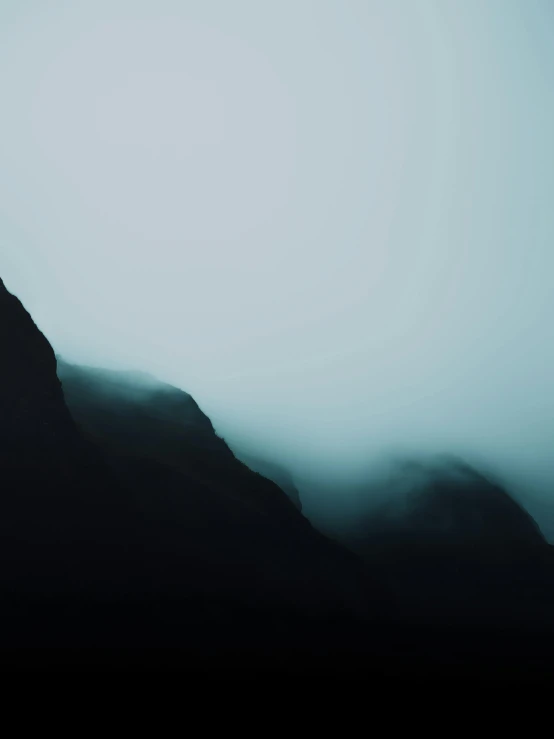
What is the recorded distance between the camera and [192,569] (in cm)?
2839

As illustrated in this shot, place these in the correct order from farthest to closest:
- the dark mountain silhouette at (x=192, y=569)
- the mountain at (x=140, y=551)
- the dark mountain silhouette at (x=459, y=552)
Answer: the dark mountain silhouette at (x=459, y=552) → the dark mountain silhouette at (x=192, y=569) → the mountain at (x=140, y=551)

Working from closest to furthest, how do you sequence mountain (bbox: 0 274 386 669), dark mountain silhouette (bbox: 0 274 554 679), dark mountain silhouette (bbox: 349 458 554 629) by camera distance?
mountain (bbox: 0 274 386 669) < dark mountain silhouette (bbox: 0 274 554 679) < dark mountain silhouette (bbox: 349 458 554 629)

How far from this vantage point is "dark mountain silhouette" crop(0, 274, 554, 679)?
23.3 m

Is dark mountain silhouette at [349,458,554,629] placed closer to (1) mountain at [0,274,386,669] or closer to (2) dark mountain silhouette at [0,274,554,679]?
(2) dark mountain silhouette at [0,274,554,679]

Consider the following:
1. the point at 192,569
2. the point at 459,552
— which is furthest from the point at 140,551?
the point at 459,552

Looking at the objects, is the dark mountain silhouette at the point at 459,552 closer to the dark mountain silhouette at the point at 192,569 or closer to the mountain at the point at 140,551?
the dark mountain silhouette at the point at 192,569

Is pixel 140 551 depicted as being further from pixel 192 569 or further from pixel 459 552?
pixel 459 552

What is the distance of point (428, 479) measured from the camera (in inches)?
2393

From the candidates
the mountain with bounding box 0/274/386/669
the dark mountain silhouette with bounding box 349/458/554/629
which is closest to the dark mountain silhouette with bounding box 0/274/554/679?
the mountain with bounding box 0/274/386/669

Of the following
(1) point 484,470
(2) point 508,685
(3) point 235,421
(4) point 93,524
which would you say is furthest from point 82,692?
(1) point 484,470

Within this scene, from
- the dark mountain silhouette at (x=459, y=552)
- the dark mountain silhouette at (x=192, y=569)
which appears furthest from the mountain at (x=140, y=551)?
the dark mountain silhouette at (x=459, y=552)

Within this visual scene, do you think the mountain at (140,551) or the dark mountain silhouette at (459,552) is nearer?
the mountain at (140,551)

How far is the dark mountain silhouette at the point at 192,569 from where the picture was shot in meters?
23.3

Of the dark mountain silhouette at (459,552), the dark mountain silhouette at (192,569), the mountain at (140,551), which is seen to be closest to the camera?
the mountain at (140,551)
